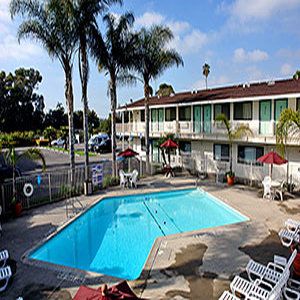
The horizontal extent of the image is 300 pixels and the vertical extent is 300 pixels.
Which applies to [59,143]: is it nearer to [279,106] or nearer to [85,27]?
[85,27]

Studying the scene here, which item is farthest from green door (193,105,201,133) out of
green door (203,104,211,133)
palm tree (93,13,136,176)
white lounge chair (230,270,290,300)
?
white lounge chair (230,270,290,300)

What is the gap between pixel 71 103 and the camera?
18.9 metres

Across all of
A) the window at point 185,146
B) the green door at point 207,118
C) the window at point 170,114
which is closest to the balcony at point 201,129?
the green door at point 207,118

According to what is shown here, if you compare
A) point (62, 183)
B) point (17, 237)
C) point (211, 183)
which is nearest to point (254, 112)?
point (211, 183)

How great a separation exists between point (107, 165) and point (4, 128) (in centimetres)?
4210

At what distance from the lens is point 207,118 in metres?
24.1

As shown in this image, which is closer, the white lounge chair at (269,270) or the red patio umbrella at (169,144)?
the white lounge chair at (269,270)

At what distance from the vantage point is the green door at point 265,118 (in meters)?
18.7

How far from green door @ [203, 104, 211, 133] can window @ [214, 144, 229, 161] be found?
1.64 meters

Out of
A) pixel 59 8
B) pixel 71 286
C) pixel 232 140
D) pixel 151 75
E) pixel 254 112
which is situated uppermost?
pixel 59 8

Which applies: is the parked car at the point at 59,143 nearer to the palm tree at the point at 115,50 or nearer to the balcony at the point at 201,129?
the balcony at the point at 201,129

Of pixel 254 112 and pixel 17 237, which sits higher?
pixel 254 112

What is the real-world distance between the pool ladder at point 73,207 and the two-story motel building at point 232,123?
1109 centimetres

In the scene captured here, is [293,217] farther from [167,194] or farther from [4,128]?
[4,128]
